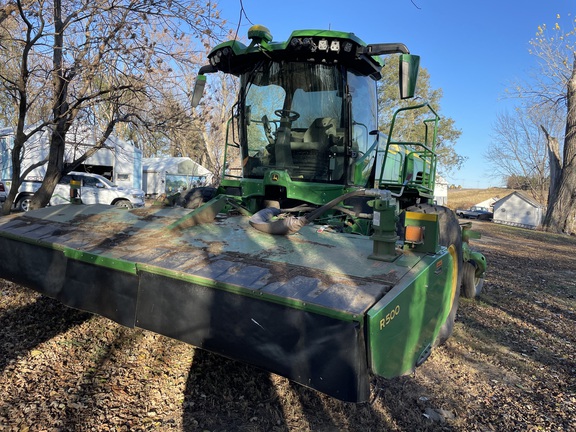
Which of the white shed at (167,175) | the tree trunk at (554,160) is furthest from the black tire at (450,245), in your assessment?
the white shed at (167,175)

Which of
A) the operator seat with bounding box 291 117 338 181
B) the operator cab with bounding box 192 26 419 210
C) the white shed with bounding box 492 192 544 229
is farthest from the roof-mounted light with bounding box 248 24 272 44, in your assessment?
the white shed with bounding box 492 192 544 229

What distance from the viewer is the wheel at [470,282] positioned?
5496mm

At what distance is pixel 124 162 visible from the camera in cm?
2342

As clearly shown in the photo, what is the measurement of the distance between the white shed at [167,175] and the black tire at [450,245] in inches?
1025

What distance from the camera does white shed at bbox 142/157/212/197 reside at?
2975cm

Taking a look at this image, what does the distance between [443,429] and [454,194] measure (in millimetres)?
69777

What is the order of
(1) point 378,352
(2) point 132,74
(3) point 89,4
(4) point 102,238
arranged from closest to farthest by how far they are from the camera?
(1) point 378,352
(4) point 102,238
(3) point 89,4
(2) point 132,74

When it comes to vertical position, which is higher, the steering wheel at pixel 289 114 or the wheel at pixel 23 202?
Answer: the steering wheel at pixel 289 114

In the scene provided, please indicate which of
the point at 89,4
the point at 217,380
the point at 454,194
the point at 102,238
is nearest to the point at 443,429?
the point at 217,380

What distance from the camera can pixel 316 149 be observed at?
4.57 m

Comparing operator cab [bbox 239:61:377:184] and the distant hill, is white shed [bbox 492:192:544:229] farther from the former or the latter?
operator cab [bbox 239:61:377:184]

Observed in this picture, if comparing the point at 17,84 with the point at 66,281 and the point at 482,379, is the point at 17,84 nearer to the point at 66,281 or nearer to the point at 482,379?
the point at 66,281

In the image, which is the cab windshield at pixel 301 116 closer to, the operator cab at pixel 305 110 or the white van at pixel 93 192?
the operator cab at pixel 305 110

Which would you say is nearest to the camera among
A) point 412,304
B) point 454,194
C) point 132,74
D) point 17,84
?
point 412,304
